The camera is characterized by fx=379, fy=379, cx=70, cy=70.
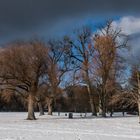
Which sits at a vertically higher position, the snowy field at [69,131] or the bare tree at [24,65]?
the bare tree at [24,65]

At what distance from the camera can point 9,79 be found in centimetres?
5047

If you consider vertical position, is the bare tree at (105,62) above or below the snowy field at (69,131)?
above

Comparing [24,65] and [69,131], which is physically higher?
[24,65]

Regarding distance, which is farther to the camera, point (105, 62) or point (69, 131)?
point (105, 62)

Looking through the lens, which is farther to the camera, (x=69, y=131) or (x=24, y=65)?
(x=24, y=65)

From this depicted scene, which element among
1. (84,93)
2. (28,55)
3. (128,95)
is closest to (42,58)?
(28,55)

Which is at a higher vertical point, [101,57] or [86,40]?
[86,40]

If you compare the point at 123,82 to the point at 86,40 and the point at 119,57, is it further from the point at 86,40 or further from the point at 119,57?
the point at 86,40

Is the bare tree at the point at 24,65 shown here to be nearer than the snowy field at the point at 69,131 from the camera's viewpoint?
No

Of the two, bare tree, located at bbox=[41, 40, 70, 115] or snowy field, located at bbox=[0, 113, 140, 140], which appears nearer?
snowy field, located at bbox=[0, 113, 140, 140]

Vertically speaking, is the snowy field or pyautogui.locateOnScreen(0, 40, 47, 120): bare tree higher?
pyautogui.locateOnScreen(0, 40, 47, 120): bare tree

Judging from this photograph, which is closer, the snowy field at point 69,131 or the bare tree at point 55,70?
the snowy field at point 69,131

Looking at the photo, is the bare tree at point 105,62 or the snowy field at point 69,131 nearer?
the snowy field at point 69,131

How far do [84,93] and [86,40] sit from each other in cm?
1322
